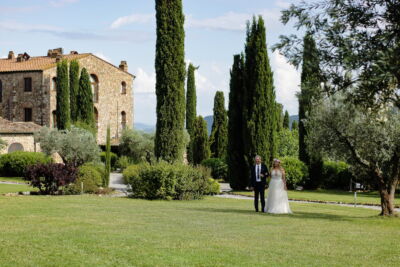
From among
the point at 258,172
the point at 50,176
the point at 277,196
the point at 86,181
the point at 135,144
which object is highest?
the point at 135,144

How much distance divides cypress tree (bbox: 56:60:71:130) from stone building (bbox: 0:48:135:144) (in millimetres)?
6918

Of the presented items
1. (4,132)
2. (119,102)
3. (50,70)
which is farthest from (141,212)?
(119,102)

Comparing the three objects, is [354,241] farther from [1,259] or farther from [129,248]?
[1,259]

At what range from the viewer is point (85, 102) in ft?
168

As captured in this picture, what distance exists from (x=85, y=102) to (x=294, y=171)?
77.3 ft

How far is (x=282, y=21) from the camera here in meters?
13.2

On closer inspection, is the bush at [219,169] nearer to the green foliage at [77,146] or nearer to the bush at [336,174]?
the green foliage at [77,146]

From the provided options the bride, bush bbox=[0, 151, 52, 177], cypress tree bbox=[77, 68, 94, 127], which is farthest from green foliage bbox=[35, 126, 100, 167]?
the bride

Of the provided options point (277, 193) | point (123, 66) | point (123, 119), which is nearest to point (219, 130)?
point (123, 119)

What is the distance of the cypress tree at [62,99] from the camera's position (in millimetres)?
49750

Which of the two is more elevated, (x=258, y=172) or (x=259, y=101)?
(x=259, y=101)

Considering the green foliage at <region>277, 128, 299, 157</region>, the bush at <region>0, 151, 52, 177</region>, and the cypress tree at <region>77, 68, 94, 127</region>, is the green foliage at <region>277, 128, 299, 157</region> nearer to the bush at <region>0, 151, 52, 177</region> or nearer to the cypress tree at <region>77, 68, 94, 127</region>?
the cypress tree at <region>77, 68, 94, 127</region>

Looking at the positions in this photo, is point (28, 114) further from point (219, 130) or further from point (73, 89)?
point (219, 130)

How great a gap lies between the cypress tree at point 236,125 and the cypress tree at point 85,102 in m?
21.0
